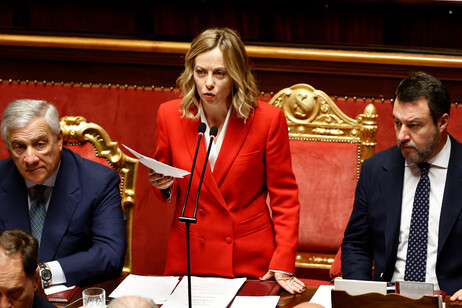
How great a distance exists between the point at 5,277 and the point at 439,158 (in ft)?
4.98

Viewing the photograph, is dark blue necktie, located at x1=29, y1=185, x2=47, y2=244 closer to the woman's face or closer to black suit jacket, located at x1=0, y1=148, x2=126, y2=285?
black suit jacket, located at x1=0, y1=148, x2=126, y2=285

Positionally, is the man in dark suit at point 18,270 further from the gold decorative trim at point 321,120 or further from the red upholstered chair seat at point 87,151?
the gold decorative trim at point 321,120

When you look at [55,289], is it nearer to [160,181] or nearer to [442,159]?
[160,181]

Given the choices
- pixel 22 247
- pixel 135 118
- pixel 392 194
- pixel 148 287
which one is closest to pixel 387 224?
pixel 392 194

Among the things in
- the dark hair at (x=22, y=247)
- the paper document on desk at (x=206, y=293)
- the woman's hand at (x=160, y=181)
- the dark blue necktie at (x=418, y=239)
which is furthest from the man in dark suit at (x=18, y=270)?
the dark blue necktie at (x=418, y=239)

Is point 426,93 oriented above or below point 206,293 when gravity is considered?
above

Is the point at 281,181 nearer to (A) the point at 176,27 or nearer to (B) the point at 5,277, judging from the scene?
(B) the point at 5,277

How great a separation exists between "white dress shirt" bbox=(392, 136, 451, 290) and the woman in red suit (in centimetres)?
37

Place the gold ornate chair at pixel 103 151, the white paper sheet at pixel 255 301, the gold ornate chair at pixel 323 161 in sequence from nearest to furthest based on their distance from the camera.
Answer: the white paper sheet at pixel 255 301
the gold ornate chair at pixel 103 151
the gold ornate chair at pixel 323 161

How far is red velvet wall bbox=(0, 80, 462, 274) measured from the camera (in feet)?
12.8

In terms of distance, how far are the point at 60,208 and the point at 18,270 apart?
0.75 metres

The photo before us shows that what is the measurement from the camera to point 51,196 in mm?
2543

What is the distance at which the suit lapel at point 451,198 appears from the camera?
2463 mm

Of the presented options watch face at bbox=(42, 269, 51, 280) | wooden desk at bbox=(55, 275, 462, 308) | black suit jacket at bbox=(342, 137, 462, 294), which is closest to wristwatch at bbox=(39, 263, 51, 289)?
watch face at bbox=(42, 269, 51, 280)
